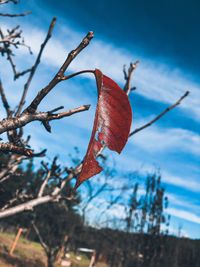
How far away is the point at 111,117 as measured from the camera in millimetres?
794

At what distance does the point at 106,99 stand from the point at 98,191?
25.2 metres

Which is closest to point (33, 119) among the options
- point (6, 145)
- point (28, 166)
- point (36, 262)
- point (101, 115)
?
point (6, 145)

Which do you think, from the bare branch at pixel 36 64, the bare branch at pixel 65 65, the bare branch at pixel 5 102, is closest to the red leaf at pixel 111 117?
the bare branch at pixel 65 65

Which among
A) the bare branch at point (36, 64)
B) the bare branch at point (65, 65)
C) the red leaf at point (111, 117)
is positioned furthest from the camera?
the bare branch at point (36, 64)

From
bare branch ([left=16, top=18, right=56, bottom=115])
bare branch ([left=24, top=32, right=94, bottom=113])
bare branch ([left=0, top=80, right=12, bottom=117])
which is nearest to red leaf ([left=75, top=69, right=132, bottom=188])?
bare branch ([left=24, top=32, right=94, bottom=113])

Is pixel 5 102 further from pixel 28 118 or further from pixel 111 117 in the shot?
pixel 111 117

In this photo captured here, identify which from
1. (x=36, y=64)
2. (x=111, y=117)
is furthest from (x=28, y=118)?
(x=36, y=64)

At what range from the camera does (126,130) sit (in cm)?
77

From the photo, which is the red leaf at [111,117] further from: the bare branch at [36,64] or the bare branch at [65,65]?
the bare branch at [36,64]

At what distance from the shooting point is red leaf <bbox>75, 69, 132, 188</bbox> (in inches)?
30.6

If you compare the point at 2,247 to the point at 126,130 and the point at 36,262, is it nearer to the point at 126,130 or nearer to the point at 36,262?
the point at 36,262

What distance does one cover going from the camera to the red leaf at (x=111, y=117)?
30.6 inches

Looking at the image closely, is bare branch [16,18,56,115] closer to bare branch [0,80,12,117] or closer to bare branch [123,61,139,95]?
bare branch [0,80,12,117]

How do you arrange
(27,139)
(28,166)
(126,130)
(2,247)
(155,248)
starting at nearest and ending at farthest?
(126,130), (27,139), (155,248), (2,247), (28,166)
